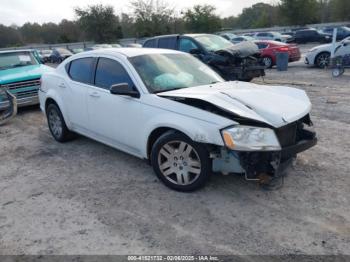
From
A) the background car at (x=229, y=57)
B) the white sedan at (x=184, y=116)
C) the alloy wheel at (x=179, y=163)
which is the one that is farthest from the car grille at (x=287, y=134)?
the background car at (x=229, y=57)

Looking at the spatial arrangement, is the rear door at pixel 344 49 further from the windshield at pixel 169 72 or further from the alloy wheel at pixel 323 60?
the windshield at pixel 169 72

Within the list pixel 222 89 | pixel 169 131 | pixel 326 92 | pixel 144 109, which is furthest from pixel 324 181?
pixel 326 92

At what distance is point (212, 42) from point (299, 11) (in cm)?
4726

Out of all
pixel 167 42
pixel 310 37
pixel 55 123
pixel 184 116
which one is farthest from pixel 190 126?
pixel 310 37

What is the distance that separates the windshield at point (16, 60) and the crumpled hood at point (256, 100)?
23.6ft

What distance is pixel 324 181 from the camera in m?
4.09

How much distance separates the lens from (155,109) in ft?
13.1

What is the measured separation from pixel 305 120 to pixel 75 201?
117 inches

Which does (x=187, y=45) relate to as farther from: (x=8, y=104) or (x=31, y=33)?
(x=31, y=33)

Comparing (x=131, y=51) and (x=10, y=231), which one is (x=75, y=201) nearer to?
(x=10, y=231)

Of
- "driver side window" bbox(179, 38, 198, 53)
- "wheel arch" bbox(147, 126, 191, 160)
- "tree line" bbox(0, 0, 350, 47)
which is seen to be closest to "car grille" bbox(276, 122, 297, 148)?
"wheel arch" bbox(147, 126, 191, 160)

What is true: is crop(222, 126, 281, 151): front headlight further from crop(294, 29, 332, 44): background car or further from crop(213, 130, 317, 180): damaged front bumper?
crop(294, 29, 332, 44): background car

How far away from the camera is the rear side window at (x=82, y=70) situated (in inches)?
202

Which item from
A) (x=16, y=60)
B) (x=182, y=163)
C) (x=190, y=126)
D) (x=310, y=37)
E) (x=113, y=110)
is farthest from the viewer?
(x=310, y=37)
